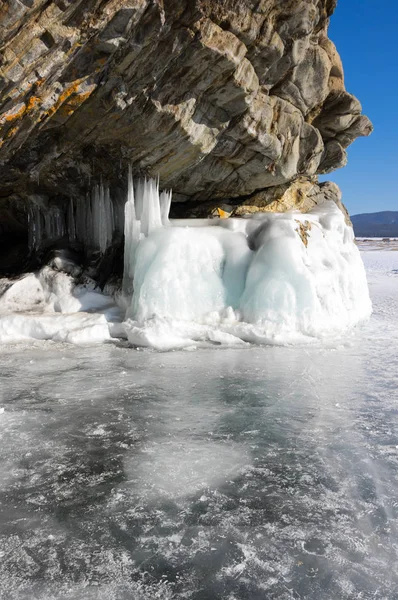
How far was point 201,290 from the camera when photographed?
9.97m

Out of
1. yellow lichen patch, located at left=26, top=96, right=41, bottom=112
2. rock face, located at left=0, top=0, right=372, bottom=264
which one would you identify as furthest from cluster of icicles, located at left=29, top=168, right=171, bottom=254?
yellow lichen patch, located at left=26, top=96, right=41, bottom=112

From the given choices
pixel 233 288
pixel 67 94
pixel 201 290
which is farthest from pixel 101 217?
pixel 67 94

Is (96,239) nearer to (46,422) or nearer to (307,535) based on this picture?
(46,422)

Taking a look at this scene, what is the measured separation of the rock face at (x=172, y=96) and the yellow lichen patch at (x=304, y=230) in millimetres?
1452

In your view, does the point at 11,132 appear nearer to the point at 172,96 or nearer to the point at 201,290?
the point at 172,96

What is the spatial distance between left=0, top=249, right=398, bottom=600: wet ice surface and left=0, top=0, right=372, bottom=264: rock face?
4.15 m

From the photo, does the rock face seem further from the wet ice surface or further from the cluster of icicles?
the wet ice surface

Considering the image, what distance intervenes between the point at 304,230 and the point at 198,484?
803 cm

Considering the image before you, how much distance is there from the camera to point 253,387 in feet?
21.1

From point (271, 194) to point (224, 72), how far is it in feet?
15.6

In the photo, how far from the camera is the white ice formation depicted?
9156 mm

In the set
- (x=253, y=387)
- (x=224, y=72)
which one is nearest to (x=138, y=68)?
(x=224, y=72)

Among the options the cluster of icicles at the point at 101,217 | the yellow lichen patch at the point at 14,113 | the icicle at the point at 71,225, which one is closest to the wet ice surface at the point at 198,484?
the yellow lichen patch at the point at 14,113

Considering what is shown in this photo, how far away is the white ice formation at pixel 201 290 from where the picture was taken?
9.16 metres
